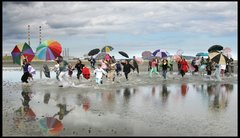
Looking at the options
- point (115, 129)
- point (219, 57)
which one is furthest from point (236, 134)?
point (219, 57)

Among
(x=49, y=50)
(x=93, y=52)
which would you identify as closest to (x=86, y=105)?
(x=49, y=50)

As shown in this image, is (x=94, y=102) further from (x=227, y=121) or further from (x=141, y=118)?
(x=227, y=121)

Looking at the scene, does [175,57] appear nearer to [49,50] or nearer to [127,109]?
[49,50]

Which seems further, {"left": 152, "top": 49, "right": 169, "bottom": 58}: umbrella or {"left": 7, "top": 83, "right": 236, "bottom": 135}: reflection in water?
{"left": 152, "top": 49, "right": 169, "bottom": 58}: umbrella

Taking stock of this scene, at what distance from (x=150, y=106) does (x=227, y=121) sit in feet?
11.6

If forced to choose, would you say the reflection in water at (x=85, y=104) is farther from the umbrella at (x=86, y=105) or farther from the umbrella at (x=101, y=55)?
the umbrella at (x=101, y=55)

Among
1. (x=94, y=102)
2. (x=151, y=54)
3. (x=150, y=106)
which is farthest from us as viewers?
(x=151, y=54)

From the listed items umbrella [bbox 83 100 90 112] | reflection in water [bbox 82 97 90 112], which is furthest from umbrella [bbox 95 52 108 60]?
umbrella [bbox 83 100 90 112]

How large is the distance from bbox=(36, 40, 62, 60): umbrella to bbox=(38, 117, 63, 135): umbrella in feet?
40.4

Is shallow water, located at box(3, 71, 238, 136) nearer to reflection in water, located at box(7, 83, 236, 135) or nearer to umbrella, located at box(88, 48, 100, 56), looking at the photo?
reflection in water, located at box(7, 83, 236, 135)

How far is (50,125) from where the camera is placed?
1020 cm

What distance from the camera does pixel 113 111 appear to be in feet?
41.6

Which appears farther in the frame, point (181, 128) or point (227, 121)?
point (227, 121)

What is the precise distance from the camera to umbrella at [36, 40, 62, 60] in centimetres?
2323
